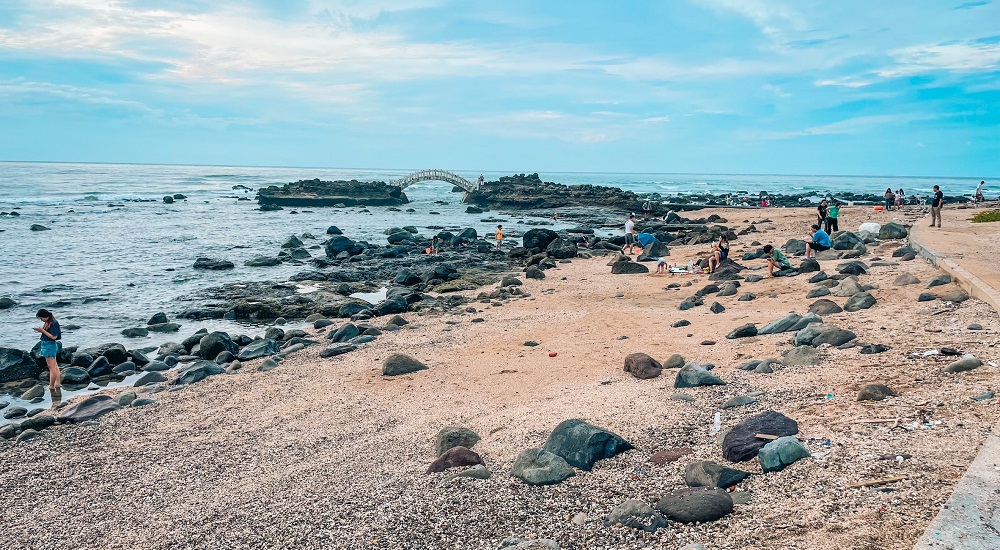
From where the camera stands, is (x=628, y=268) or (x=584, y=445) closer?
(x=584, y=445)

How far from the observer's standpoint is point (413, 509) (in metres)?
5.65

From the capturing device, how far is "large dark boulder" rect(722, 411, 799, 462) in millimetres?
5609

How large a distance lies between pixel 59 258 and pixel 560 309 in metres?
24.8

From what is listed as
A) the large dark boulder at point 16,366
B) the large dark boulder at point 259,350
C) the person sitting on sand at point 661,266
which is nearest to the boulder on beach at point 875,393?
the large dark boulder at point 259,350

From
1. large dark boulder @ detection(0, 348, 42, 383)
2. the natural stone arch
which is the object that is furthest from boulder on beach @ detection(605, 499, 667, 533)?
the natural stone arch

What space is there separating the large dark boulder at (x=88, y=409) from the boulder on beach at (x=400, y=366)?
13.3ft

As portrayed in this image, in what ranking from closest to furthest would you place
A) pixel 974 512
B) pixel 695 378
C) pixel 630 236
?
pixel 974 512, pixel 695 378, pixel 630 236

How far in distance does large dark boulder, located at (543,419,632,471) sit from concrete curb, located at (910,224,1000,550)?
8.94ft

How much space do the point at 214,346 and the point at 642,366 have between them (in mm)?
8909

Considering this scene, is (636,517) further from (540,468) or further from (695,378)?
(695,378)

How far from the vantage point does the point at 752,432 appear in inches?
230

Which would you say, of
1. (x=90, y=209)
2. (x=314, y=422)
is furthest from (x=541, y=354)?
(x=90, y=209)

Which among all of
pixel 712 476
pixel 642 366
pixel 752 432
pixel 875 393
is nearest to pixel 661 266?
pixel 642 366

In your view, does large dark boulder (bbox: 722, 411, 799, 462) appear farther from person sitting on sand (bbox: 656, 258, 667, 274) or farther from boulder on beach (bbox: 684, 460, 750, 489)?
person sitting on sand (bbox: 656, 258, 667, 274)
